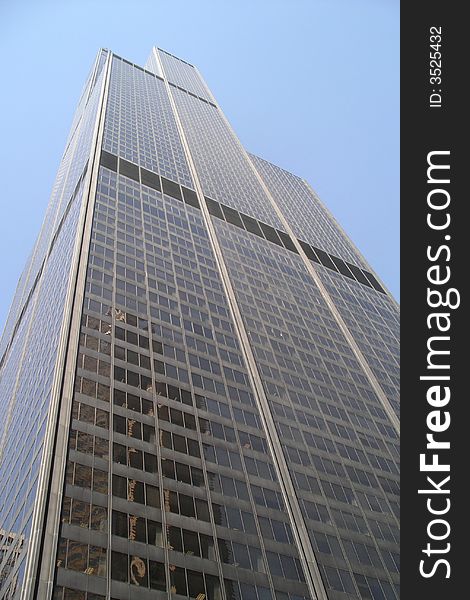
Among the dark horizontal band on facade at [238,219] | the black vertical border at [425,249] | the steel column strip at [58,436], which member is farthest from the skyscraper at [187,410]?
the black vertical border at [425,249]

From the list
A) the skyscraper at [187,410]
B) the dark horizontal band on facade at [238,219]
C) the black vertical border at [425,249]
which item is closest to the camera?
the black vertical border at [425,249]

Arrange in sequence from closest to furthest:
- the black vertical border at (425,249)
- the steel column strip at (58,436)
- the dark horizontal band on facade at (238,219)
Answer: the black vertical border at (425,249)
the steel column strip at (58,436)
the dark horizontal band on facade at (238,219)

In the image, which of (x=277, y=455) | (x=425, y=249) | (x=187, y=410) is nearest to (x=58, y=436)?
(x=187, y=410)

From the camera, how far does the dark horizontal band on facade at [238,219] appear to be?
106625 millimetres

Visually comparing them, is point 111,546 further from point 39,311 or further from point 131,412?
point 39,311

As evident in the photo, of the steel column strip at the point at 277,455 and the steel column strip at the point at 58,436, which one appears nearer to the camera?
the steel column strip at the point at 58,436

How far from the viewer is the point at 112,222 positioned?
84438mm

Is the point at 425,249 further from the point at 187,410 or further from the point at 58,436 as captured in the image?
the point at 187,410

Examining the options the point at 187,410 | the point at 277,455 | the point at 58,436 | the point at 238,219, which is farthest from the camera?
the point at 238,219

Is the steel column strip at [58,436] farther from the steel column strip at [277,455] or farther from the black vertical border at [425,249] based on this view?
the black vertical border at [425,249]

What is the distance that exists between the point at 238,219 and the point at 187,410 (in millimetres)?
62046

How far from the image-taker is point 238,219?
116188mm

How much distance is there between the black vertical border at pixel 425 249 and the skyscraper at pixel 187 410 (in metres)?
24.1

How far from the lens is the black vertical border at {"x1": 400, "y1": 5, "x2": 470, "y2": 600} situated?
2244cm
